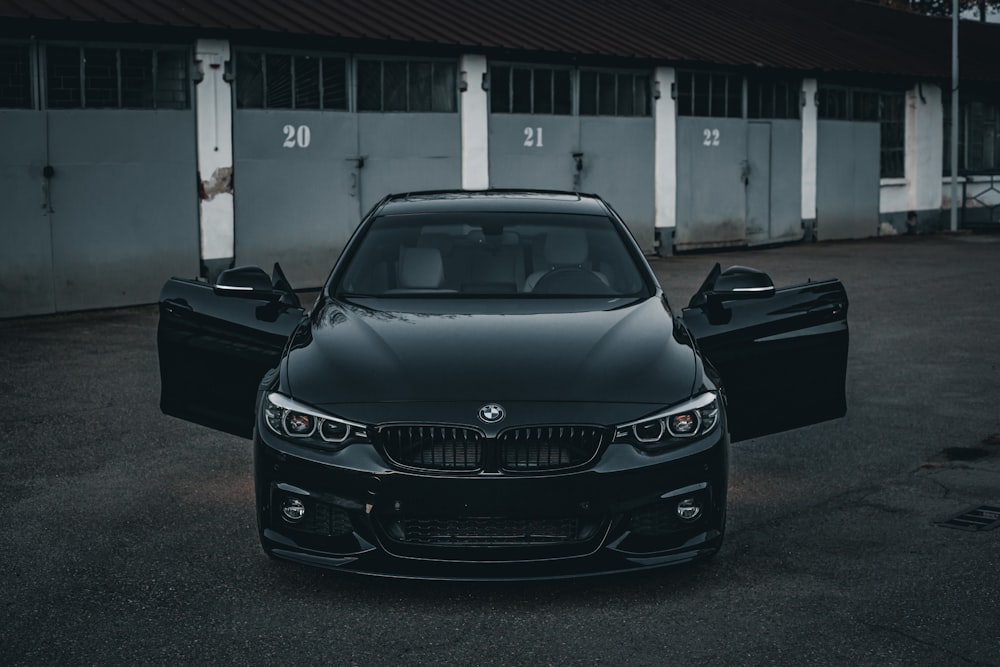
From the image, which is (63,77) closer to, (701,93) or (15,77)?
(15,77)

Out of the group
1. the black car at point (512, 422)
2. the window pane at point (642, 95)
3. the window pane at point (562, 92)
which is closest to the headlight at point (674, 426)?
the black car at point (512, 422)

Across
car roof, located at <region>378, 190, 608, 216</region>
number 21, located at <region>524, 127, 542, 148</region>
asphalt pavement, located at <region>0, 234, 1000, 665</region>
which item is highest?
number 21, located at <region>524, 127, 542, 148</region>

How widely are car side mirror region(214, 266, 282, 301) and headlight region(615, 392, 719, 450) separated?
208 centimetres

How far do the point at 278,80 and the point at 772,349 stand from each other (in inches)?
530

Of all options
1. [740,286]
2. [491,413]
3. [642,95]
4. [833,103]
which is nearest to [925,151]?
[833,103]

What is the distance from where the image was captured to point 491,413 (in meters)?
4.95

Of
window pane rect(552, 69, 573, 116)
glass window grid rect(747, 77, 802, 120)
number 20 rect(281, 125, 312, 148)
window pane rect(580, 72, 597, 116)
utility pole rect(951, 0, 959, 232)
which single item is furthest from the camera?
utility pole rect(951, 0, 959, 232)

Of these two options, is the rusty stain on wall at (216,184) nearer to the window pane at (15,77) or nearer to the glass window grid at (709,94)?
the window pane at (15,77)

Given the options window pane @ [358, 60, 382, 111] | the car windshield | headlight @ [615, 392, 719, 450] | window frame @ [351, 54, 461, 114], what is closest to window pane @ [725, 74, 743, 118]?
window frame @ [351, 54, 461, 114]

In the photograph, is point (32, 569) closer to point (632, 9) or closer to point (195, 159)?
point (195, 159)

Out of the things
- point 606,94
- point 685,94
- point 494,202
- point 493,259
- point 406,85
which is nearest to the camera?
point 493,259

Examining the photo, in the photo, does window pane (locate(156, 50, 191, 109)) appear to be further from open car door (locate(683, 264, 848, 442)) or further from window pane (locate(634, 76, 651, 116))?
open car door (locate(683, 264, 848, 442))

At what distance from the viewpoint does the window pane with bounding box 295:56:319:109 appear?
18.7 m

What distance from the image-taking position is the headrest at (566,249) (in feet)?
22.2
